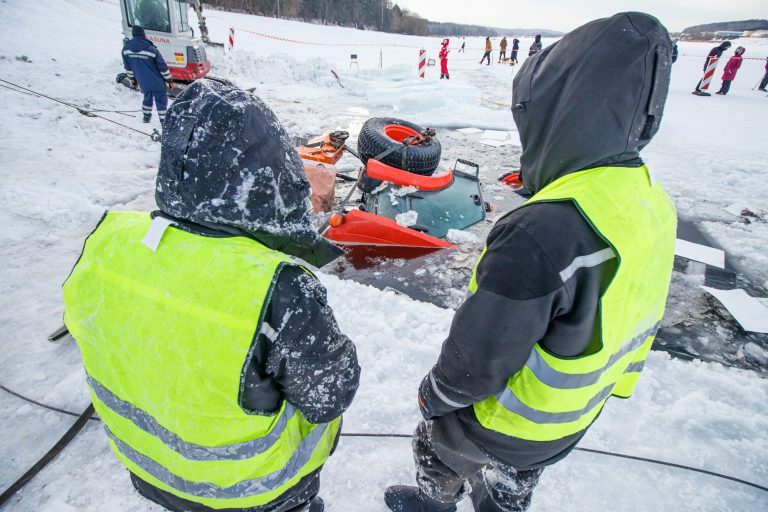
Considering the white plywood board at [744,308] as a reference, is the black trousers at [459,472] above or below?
above

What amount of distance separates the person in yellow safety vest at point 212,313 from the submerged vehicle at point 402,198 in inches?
113

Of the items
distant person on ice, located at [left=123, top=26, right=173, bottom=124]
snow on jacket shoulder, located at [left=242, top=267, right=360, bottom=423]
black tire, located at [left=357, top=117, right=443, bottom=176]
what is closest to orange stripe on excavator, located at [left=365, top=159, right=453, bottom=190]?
black tire, located at [left=357, top=117, right=443, bottom=176]

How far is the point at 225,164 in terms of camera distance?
0.87 metres

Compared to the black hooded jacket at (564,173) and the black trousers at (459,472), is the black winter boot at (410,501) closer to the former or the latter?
the black trousers at (459,472)

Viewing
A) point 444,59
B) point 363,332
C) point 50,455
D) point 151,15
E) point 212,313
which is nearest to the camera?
point 212,313

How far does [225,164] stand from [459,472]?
137cm

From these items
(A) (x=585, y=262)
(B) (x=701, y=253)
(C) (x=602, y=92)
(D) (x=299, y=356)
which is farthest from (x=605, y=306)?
(B) (x=701, y=253)

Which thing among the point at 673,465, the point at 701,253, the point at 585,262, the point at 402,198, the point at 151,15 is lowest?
the point at 673,465

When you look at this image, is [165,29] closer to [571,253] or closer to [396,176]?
[396,176]

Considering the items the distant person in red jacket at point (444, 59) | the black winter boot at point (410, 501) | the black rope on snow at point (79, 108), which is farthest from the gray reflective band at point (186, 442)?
the distant person in red jacket at point (444, 59)

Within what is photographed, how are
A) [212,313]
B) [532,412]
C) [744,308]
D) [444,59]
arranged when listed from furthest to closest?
[444,59] < [744,308] < [532,412] < [212,313]

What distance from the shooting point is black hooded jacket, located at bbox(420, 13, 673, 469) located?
885mm

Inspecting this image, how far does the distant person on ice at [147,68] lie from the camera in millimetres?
6406

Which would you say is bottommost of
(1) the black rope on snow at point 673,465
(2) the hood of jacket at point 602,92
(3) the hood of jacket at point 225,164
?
(1) the black rope on snow at point 673,465
